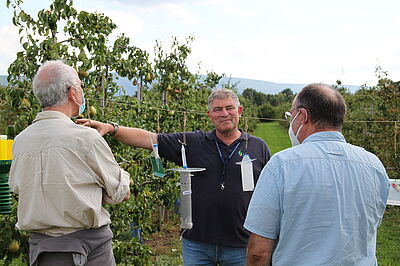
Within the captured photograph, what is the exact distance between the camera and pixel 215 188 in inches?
108

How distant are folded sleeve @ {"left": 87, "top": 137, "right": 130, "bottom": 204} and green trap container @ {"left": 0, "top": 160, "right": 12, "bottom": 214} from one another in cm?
74

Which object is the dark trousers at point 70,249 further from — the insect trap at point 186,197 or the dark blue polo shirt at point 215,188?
the dark blue polo shirt at point 215,188

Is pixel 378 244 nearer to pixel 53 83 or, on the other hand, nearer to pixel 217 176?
pixel 217 176

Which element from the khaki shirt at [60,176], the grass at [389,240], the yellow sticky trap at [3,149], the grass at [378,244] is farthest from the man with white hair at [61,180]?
the grass at [389,240]

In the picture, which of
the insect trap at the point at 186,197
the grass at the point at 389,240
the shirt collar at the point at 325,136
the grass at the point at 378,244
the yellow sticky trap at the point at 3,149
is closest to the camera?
the shirt collar at the point at 325,136

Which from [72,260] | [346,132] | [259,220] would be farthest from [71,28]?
[346,132]

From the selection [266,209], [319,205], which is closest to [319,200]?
[319,205]

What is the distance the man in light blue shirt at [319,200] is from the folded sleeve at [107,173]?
0.63 m

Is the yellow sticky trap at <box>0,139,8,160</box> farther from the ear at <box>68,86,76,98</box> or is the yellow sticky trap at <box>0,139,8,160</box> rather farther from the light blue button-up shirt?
the light blue button-up shirt

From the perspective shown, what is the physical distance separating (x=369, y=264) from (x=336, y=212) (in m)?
0.28

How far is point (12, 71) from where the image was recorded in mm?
2850

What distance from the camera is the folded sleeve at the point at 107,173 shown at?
1.96m

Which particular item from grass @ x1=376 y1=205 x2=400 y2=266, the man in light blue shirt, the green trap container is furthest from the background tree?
grass @ x1=376 y1=205 x2=400 y2=266

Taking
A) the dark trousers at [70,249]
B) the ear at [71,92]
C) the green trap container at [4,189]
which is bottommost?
the dark trousers at [70,249]
